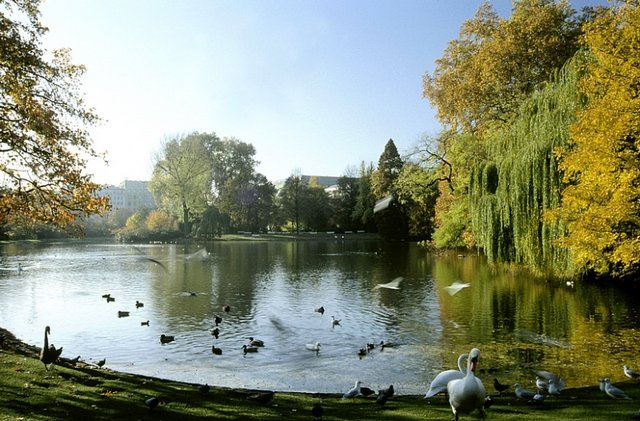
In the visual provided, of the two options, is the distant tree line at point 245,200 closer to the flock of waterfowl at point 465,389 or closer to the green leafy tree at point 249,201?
the green leafy tree at point 249,201

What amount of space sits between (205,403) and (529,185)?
744 inches

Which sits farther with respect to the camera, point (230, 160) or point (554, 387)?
point (230, 160)

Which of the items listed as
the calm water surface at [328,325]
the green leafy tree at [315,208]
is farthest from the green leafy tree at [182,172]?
the calm water surface at [328,325]

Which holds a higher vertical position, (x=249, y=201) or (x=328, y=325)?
(x=249, y=201)

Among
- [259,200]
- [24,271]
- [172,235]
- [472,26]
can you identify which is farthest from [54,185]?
[259,200]

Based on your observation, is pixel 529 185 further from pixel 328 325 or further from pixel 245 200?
pixel 245 200

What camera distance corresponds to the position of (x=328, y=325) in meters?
18.9

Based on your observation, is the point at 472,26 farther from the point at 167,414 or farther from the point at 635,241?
the point at 167,414

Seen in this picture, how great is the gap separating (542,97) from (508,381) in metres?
17.2

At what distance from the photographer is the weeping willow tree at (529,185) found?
22.0 meters

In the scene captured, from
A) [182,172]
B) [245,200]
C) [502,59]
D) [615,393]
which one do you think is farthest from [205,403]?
[245,200]

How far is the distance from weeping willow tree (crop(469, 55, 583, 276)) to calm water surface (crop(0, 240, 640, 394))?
2163mm

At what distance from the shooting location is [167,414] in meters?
7.95

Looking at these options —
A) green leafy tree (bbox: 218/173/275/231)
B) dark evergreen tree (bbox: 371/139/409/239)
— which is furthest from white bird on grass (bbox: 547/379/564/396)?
green leafy tree (bbox: 218/173/275/231)
